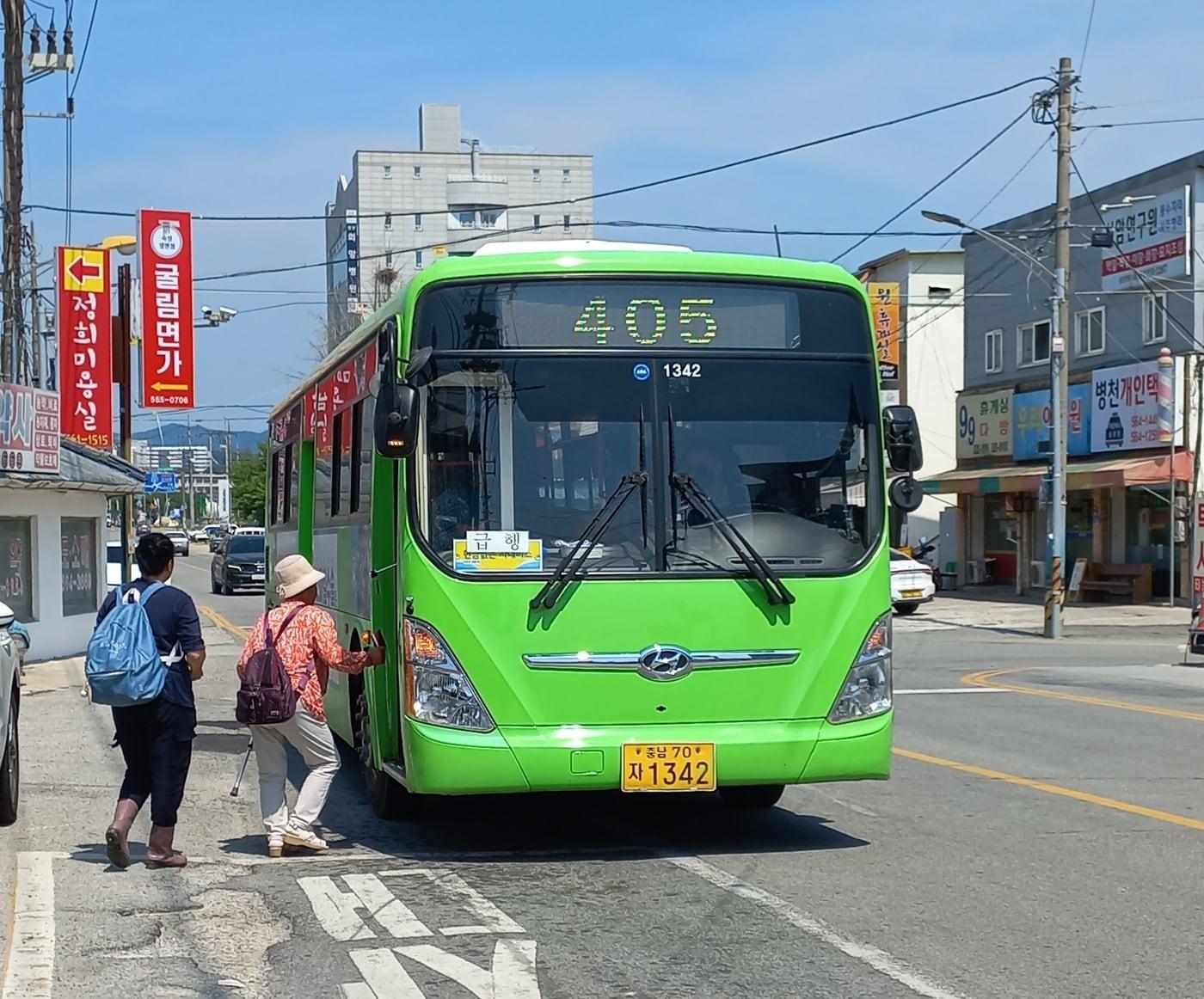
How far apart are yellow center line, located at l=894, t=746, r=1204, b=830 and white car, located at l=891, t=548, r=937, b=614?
862 inches

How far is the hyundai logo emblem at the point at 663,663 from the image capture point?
8.41m

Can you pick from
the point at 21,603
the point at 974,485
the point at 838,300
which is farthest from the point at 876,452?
the point at 974,485

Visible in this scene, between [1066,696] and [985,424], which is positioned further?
[985,424]

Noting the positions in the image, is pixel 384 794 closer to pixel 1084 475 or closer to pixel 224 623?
pixel 224 623

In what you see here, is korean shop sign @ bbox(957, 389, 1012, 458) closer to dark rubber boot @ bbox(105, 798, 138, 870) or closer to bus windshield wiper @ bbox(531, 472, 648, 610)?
bus windshield wiper @ bbox(531, 472, 648, 610)

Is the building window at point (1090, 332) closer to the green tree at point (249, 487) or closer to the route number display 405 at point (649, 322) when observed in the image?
the route number display 405 at point (649, 322)

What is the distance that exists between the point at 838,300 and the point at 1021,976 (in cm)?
407

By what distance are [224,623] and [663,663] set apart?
2589 centimetres

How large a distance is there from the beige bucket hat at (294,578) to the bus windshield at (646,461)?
2.40 feet

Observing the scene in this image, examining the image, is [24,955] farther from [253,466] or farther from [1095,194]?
[253,466]

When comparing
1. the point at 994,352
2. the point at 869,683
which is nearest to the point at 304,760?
the point at 869,683

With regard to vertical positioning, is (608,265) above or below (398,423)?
above

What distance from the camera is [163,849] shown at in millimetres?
8539

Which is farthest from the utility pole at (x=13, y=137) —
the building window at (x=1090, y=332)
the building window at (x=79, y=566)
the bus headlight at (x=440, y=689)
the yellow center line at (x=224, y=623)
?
the building window at (x=1090, y=332)
